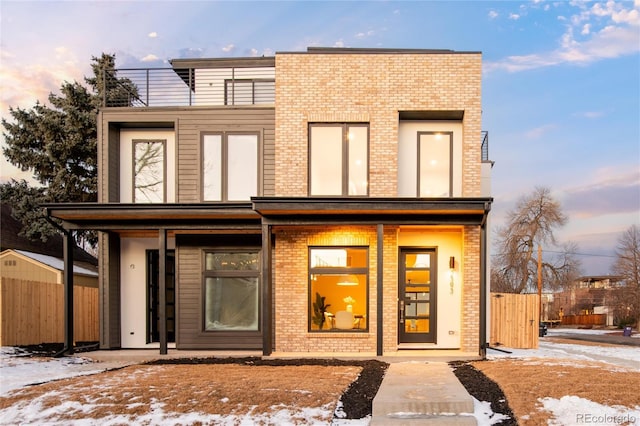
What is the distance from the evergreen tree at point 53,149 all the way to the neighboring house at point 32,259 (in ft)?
2.26

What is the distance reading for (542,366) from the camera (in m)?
8.55

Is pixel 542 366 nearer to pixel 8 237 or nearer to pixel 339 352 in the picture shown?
pixel 339 352

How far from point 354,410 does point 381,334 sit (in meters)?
3.70

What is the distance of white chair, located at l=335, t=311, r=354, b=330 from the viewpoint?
10.7m

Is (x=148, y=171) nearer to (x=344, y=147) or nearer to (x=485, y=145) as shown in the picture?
(x=344, y=147)

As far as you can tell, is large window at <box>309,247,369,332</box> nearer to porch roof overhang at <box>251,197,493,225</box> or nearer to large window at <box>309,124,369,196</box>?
porch roof overhang at <box>251,197,493,225</box>

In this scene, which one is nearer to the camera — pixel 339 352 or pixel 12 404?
pixel 12 404

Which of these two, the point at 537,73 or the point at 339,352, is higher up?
the point at 537,73

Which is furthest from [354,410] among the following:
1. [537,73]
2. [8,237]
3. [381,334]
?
[8,237]

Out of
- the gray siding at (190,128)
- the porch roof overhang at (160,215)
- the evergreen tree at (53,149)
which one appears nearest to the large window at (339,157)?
the gray siding at (190,128)

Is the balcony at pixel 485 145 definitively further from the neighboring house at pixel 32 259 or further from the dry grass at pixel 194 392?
the neighboring house at pixel 32 259

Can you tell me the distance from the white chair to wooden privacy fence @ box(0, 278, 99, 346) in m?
7.78

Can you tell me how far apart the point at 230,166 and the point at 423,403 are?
288 inches

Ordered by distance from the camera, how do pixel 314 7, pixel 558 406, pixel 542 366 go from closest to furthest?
pixel 558 406
pixel 542 366
pixel 314 7
